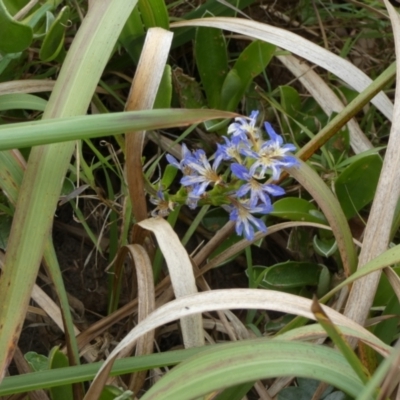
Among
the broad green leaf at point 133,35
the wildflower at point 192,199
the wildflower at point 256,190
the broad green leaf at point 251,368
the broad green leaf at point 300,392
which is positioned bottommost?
the broad green leaf at point 300,392

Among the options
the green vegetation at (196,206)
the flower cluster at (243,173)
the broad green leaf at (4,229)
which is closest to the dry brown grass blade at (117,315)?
the green vegetation at (196,206)

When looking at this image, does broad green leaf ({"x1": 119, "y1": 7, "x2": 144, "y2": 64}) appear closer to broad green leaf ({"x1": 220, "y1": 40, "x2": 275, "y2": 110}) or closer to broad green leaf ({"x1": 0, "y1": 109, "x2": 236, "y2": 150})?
broad green leaf ({"x1": 220, "y1": 40, "x2": 275, "y2": 110})

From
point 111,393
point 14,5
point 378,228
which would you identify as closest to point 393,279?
point 378,228

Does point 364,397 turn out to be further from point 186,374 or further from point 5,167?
point 5,167

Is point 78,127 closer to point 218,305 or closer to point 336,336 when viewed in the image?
point 218,305

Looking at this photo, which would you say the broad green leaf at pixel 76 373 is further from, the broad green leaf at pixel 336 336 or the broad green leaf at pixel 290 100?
the broad green leaf at pixel 290 100

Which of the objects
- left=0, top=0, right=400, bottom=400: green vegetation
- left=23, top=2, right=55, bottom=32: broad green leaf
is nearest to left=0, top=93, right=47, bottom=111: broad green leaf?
left=0, top=0, right=400, bottom=400: green vegetation
